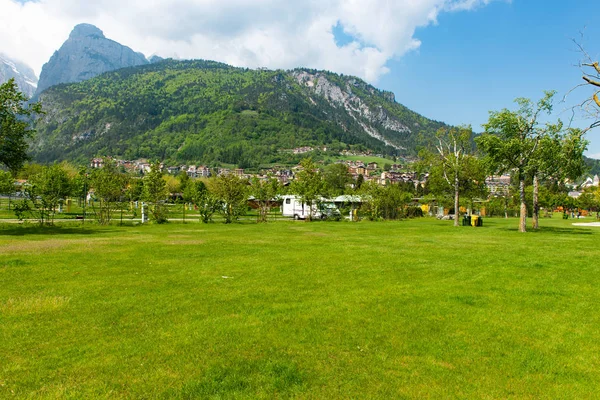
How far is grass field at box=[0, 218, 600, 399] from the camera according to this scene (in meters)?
4.39

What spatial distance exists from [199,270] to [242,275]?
4.73 feet

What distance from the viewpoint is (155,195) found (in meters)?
32.4

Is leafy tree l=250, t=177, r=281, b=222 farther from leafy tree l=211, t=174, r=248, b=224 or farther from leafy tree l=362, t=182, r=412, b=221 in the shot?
leafy tree l=362, t=182, r=412, b=221

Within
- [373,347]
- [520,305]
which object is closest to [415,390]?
[373,347]

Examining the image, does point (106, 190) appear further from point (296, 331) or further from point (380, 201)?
point (380, 201)

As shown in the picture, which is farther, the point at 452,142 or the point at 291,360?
the point at 452,142

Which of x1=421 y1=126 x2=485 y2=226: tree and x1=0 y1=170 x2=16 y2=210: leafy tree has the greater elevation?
x1=421 y1=126 x2=485 y2=226: tree

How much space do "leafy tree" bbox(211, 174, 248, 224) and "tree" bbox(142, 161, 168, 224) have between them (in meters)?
4.73

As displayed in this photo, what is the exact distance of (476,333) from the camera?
6.10m

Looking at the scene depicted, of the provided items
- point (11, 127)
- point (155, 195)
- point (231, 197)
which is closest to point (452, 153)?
point (231, 197)

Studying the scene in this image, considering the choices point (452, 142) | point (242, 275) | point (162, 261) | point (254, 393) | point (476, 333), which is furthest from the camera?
point (452, 142)

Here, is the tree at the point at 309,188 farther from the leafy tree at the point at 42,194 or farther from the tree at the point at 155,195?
the leafy tree at the point at 42,194

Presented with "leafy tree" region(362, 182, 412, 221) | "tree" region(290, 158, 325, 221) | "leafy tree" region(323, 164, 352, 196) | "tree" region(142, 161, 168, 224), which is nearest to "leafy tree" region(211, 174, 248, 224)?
"tree" region(142, 161, 168, 224)

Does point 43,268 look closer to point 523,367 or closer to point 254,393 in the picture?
point 254,393
